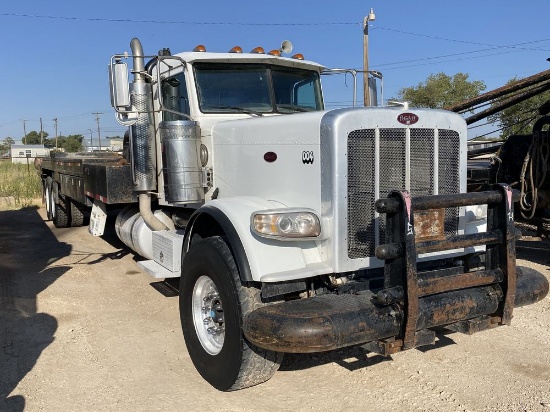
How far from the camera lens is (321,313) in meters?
3.01

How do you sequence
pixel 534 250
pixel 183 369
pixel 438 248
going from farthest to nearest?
pixel 534 250 → pixel 183 369 → pixel 438 248

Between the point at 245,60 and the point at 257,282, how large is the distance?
8.02ft

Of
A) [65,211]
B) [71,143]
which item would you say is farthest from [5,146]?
[65,211]

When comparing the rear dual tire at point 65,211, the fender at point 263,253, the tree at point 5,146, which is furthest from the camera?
the tree at point 5,146

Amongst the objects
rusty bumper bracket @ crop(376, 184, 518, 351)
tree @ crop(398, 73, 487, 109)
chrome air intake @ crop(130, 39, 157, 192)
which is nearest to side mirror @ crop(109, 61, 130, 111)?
chrome air intake @ crop(130, 39, 157, 192)

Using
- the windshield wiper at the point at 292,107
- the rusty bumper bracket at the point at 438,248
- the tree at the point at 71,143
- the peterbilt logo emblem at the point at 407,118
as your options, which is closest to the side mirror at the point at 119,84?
the windshield wiper at the point at 292,107

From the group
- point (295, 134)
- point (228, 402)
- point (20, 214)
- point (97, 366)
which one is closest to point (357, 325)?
point (228, 402)

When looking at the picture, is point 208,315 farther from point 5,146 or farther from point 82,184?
point 5,146

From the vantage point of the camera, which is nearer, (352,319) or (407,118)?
(352,319)

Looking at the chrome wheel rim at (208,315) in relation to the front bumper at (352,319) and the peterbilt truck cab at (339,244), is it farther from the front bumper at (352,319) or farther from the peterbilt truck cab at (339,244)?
the front bumper at (352,319)

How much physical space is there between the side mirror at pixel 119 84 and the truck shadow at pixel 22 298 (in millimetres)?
2201

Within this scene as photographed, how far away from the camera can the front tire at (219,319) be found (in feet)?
11.3

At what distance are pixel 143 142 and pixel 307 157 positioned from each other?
2412 mm

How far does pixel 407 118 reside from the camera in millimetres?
3605
